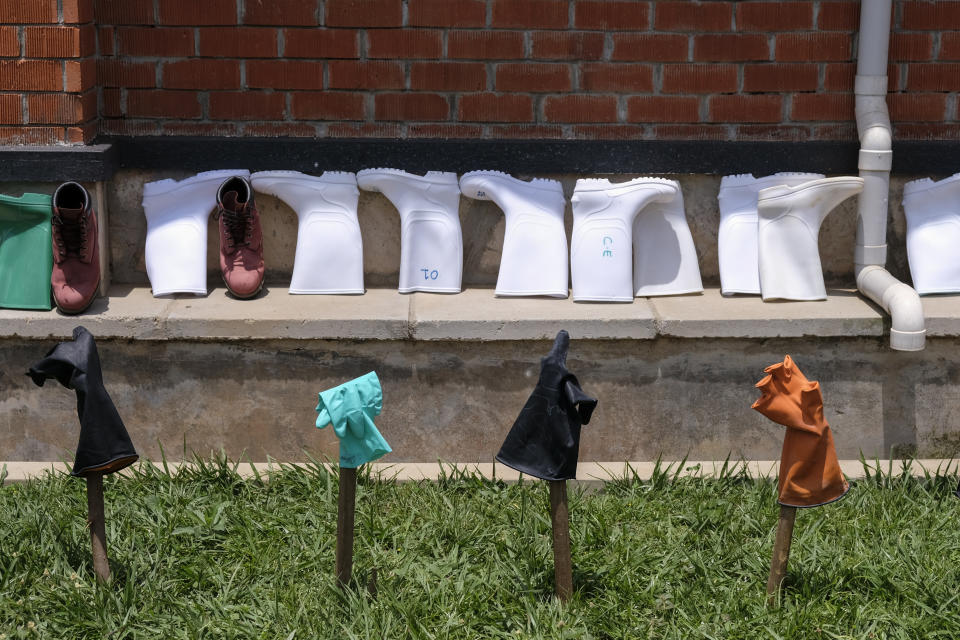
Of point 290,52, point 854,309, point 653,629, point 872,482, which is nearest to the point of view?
point 653,629

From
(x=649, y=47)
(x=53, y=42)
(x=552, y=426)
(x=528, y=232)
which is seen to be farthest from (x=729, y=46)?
(x=53, y=42)

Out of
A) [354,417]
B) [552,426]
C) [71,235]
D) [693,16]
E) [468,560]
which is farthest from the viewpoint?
[693,16]

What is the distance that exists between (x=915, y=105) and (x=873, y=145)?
1.20 ft

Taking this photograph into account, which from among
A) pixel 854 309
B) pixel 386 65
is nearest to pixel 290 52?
pixel 386 65

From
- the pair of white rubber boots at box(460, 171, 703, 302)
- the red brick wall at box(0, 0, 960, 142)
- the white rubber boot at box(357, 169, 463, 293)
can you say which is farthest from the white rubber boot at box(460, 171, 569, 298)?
the red brick wall at box(0, 0, 960, 142)

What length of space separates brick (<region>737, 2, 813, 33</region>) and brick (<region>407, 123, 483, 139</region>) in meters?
1.10

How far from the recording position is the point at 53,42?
4156mm

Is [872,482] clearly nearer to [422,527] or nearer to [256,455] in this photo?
[422,527]

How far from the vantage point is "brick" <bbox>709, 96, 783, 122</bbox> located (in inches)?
177

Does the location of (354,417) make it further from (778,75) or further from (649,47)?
(778,75)

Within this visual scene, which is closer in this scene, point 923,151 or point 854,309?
point 854,309

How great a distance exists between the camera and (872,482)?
153 inches

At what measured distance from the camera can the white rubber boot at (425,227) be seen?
443cm

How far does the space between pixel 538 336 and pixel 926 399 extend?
1.43m
